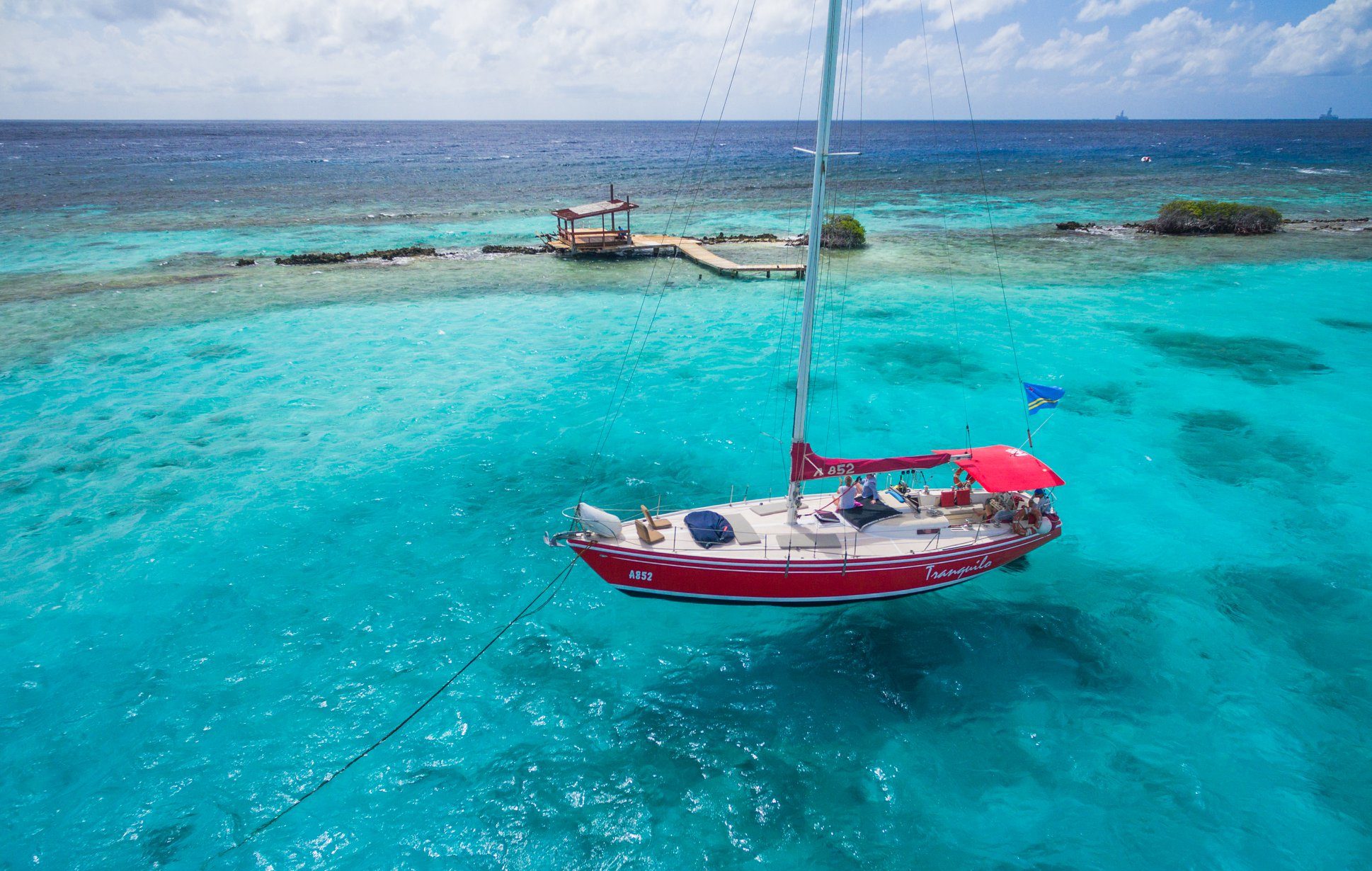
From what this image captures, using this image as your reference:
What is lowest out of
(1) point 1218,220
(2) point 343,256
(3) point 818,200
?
(2) point 343,256

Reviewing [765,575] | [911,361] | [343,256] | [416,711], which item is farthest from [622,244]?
[416,711]

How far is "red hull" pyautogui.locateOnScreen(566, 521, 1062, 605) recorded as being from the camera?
1392 centimetres

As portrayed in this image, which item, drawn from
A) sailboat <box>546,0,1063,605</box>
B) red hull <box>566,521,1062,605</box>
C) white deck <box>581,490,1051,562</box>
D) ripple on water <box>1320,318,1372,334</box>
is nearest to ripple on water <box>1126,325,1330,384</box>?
ripple on water <box>1320,318,1372,334</box>

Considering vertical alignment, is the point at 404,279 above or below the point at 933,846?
above

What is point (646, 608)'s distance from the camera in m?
17.2

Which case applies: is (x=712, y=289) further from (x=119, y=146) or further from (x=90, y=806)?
(x=119, y=146)

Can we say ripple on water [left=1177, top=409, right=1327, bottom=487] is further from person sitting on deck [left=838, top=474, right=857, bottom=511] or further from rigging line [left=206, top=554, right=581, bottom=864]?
rigging line [left=206, top=554, right=581, bottom=864]

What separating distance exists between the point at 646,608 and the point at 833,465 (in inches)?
226

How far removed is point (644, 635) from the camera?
16.2 metres

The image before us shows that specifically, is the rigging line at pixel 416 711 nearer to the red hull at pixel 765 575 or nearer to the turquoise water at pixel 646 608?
the turquoise water at pixel 646 608

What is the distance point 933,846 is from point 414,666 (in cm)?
1064

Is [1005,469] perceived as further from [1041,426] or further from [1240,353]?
[1240,353]

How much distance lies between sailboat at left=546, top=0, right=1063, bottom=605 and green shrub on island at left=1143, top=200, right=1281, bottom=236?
54.4 metres

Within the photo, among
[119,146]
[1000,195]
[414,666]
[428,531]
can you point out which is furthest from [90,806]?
[119,146]
